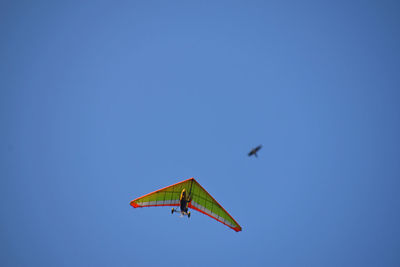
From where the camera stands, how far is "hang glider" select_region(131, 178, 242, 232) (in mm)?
19969

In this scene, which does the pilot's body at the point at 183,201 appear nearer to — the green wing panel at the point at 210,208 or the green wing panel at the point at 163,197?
the green wing panel at the point at 163,197

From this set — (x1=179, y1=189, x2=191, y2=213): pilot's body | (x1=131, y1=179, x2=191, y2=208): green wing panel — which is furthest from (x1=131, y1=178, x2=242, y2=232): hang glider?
(x1=179, y1=189, x2=191, y2=213): pilot's body

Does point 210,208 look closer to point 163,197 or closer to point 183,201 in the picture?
point 183,201

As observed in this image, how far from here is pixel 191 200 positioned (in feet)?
68.3

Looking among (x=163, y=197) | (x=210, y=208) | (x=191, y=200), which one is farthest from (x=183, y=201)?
(x=210, y=208)

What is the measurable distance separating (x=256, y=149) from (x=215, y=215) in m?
9.37

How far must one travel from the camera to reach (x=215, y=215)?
2147 cm

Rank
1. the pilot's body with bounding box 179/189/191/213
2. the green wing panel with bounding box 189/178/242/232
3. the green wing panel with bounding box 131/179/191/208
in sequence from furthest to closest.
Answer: the green wing panel with bounding box 189/178/242/232
the green wing panel with bounding box 131/179/191/208
the pilot's body with bounding box 179/189/191/213

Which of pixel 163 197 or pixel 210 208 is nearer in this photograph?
pixel 163 197

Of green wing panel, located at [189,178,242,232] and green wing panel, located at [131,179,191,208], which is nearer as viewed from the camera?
green wing panel, located at [131,179,191,208]

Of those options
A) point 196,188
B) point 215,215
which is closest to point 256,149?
point 196,188

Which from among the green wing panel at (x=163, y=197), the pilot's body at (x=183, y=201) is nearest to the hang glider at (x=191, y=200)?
the green wing panel at (x=163, y=197)

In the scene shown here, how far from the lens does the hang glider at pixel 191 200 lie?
1997 cm

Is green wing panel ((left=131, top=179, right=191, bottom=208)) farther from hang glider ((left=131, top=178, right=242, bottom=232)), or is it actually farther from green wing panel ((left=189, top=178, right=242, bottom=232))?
green wing panel ((left=189, top=178, right=242, bottom=232))
